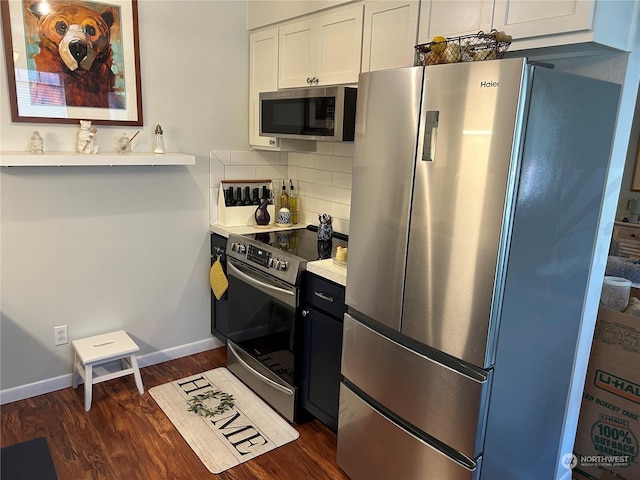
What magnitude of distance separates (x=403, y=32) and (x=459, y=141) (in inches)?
32.0

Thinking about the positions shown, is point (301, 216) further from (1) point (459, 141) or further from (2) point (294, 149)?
(1) point (459, 141)

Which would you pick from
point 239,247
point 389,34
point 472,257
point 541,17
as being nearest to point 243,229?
point 239,247

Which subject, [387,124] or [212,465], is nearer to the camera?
[387,124]

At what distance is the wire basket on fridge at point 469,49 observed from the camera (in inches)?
60.2

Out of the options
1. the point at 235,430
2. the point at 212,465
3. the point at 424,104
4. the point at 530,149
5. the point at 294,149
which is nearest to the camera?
the point at 530,149

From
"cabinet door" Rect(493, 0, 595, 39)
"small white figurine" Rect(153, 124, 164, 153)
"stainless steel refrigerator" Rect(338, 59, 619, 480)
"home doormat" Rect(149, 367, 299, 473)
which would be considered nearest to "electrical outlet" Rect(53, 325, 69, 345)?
"home doormat" Rect(149, 367, 299, 473)

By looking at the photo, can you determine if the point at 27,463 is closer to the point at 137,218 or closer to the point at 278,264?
the point at 278,264

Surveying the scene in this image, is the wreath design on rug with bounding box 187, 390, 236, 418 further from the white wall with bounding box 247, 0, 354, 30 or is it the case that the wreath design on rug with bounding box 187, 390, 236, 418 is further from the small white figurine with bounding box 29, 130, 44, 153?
the white wall with bounding box 247, 0, 354, 30

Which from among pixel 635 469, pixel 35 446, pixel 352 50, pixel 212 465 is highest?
pixel 352 50

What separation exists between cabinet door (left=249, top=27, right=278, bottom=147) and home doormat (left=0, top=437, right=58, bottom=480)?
232cm

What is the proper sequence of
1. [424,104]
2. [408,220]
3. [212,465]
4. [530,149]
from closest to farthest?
[530,149] → [424,104] → [408,220] → [212,465]

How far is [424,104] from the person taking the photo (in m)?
1.57

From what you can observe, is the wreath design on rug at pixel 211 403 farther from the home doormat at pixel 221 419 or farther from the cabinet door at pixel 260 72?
the cabinet door at pixel 260 72

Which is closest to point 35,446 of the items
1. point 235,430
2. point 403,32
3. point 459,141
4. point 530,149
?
point 459,141
